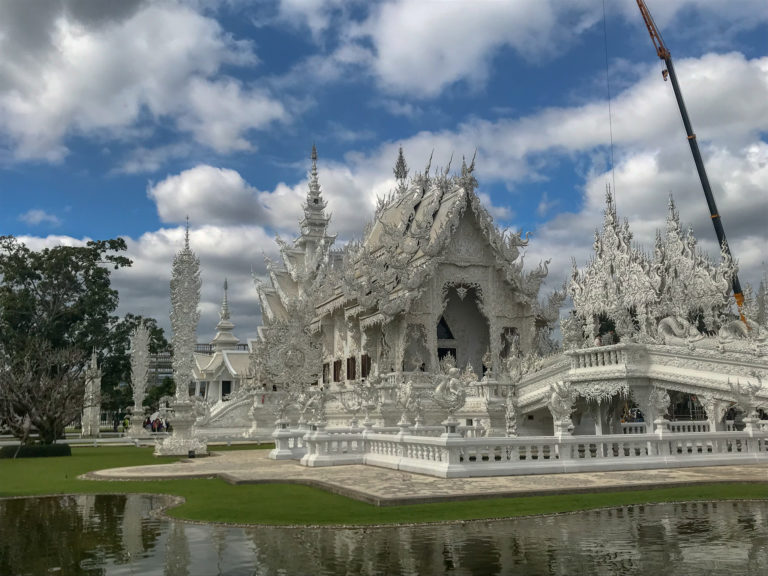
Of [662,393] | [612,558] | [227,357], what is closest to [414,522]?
[612,558]

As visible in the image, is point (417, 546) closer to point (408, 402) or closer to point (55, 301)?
point (408, 402)

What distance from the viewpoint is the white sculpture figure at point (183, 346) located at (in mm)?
20188

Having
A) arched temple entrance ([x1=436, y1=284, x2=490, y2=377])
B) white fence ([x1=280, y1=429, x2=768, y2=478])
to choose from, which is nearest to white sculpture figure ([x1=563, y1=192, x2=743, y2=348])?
arched temple entrance ([x1=436, y1=284, x2=490, y2=377])

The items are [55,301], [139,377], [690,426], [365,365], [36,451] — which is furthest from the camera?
[55,301]

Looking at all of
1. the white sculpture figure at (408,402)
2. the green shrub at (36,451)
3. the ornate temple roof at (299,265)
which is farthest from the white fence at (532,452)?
the ornate temple roof at (299,265)

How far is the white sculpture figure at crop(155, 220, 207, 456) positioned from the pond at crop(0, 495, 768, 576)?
37.6 ft

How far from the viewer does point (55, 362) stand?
29.3m

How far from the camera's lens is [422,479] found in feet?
38.1

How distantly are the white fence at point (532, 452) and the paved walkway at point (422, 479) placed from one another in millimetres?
290

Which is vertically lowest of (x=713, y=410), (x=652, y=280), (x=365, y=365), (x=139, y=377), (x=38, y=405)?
(x=713, y=410)

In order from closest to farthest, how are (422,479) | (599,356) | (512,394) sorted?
(422,479) → (599,356) → (512,394)

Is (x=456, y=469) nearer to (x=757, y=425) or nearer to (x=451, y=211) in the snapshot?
(x=757, y=425)

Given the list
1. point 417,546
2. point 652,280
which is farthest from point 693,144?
point 417,546

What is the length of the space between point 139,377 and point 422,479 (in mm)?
22640
